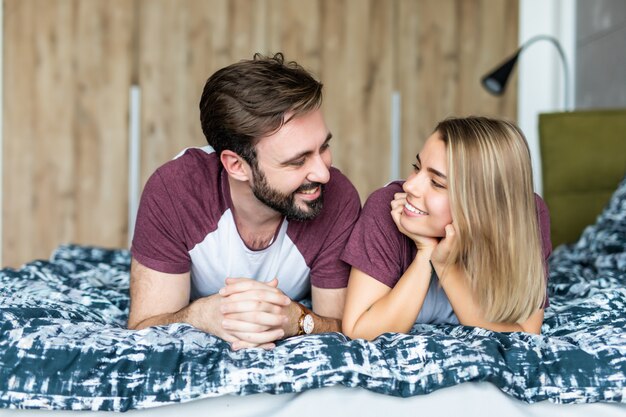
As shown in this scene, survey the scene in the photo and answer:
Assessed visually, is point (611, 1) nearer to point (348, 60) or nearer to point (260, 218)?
point (348, 60)

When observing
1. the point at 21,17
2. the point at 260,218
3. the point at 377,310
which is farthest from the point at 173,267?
the point at 21,17

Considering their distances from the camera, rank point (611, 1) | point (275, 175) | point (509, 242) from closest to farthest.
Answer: point (509, 242)
point (275, 175)
point (611, 1)

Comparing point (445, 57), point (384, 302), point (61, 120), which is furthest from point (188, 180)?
point (445, 57)

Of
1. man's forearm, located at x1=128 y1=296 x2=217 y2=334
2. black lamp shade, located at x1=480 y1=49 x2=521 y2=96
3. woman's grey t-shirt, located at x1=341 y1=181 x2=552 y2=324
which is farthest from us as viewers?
black lamp shade, located at x1=480 y1=49 x2=521 y2=96

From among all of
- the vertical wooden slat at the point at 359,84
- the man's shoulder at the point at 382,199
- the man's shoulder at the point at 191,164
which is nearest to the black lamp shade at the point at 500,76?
the vertical wooden slat at the point at 359,84

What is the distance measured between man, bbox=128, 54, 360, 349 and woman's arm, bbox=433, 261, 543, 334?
0.25 m

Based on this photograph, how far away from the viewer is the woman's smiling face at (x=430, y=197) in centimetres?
155

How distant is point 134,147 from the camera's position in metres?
3.65

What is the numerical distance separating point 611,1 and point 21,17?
2.74 m

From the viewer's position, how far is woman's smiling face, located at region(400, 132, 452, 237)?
1.55 metres

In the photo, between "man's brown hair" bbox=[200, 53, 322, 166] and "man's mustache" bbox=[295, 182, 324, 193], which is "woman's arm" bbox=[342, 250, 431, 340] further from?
"man's brown hair" bbox=[200, 53, 322, 166]

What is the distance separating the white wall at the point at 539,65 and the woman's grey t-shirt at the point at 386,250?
7.46ft

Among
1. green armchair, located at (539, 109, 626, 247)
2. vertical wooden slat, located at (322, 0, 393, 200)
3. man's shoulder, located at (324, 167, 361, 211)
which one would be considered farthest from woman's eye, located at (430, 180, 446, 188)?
vertical wooden slat, located at (322, 0, 393, 200)

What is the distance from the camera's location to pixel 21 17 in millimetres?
3600
